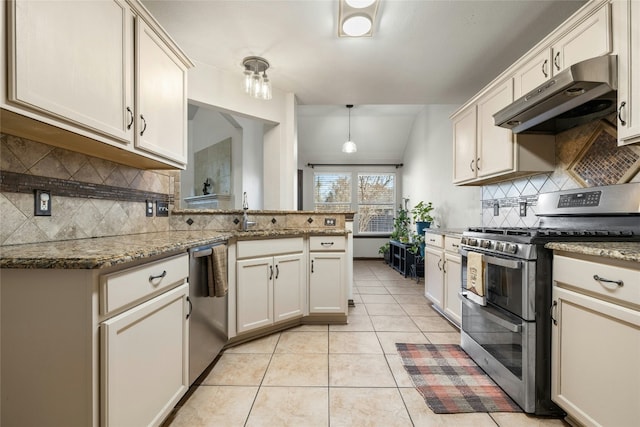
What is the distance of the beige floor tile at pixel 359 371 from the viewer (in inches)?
66.3

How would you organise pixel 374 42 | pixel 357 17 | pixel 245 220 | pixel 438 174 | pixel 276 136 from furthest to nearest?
pixel 438 174 → pixel 276 136 → pixel 245 220 → pixel 374 42 → pixel 357 17

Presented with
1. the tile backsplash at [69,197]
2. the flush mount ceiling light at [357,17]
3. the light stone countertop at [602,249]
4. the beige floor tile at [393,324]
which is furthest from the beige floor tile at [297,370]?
the flush mount ceiling light at [357,17]

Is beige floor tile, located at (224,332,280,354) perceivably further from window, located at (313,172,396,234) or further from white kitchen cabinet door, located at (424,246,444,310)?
window, located at (313,172,396,234)

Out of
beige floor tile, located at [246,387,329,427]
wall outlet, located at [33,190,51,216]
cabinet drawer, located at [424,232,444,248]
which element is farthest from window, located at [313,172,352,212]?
wall outlet, located at [33,190,51,216]

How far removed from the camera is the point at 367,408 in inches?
57.7

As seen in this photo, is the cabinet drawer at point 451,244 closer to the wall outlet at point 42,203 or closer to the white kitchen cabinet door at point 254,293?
the white kitchen cabinet door at point 254,293

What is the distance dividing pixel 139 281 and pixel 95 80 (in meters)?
0.89

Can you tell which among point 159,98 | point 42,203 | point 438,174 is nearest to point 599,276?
point 159,98

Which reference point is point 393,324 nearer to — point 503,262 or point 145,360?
point 503,262

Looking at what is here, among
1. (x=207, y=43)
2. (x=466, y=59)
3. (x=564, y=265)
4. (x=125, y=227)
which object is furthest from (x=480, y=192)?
(x=125, y=227)

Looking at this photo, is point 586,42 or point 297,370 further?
point 297,370

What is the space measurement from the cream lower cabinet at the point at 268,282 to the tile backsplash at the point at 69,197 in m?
0.79

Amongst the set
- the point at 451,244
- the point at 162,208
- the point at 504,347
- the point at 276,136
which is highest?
the point at 276,136

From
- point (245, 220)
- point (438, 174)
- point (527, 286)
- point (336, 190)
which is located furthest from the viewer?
point (336, 190)
